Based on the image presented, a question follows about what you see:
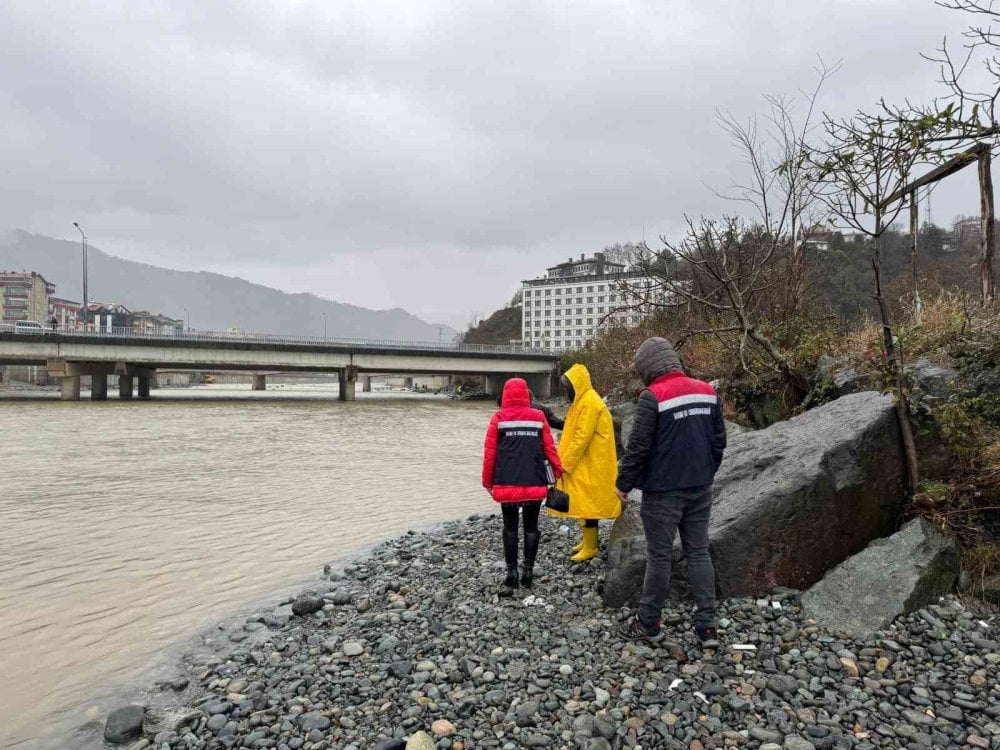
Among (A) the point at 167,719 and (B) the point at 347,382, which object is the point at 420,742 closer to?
(A) the point at 167,719

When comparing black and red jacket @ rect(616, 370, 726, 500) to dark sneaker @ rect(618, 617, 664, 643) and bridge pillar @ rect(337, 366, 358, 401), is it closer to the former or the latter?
dark sneaker @ rect(618, 617, 664, 643)

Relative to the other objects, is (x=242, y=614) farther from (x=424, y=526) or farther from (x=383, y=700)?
(x=424, y=526)

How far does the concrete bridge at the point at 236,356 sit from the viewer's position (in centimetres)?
4531

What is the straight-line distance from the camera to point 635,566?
4883 mm

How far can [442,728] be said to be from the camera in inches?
138

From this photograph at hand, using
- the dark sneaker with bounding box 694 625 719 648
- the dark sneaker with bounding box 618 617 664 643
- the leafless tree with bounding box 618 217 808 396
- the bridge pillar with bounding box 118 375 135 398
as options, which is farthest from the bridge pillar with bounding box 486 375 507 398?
the dark sneaker with bounding box 694 625 719 648

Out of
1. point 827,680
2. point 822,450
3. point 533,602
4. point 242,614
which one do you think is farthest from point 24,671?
point 822,450

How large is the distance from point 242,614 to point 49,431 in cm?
2468

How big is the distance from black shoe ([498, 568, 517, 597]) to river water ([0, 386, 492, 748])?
2668 millimetres

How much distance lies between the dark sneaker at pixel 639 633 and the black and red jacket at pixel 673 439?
3.22 feet

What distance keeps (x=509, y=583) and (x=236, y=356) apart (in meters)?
49.7

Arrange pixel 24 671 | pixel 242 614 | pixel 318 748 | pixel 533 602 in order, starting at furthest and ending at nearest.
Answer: pixel 242 614, pixel 533 602, pixel 24 671, pixel 318 748

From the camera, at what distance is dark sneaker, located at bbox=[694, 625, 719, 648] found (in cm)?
409

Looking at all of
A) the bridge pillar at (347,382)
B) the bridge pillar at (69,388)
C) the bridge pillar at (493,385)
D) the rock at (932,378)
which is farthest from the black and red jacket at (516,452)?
the bridge pillar at (493,385)
